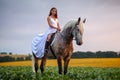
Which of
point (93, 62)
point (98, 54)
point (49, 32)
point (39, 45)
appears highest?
point (49, 32)

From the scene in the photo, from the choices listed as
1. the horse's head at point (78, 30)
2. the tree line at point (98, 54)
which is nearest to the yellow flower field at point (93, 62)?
the tree line at point (98, 54)

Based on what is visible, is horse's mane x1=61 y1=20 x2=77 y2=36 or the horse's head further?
horse's mane x1=61 y1=20 x2=77 y2=36

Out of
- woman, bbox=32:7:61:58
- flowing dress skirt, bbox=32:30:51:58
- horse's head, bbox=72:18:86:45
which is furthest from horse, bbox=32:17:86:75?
flowing dress skirt, bbox=32:30:51:58

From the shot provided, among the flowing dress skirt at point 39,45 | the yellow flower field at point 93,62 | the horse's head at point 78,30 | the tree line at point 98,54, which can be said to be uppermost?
the horse's head at point 78,30

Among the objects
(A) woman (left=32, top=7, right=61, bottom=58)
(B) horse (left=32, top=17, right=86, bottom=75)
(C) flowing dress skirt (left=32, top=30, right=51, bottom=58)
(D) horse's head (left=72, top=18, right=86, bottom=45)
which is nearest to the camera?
(D) horse's head (left=72, top=18, right=86, bottom=45)

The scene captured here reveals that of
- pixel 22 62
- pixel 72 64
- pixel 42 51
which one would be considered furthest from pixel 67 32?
pixel 22 62

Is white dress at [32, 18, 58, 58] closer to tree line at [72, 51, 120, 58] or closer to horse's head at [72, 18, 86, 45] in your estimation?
horse's head at [72, 18, 86, 45]

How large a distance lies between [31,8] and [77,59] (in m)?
1.36

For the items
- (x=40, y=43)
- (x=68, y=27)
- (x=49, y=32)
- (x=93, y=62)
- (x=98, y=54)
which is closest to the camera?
(x=68, y=27)

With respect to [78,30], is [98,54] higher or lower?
lower

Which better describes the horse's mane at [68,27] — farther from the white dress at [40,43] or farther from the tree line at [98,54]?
the tree line at [98,54]

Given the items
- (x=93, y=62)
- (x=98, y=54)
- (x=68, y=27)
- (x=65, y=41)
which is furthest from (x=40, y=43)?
(x=93, y=62)

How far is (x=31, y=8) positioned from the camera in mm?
6176

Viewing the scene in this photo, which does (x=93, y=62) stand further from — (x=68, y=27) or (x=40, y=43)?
(x=68, y=27)
